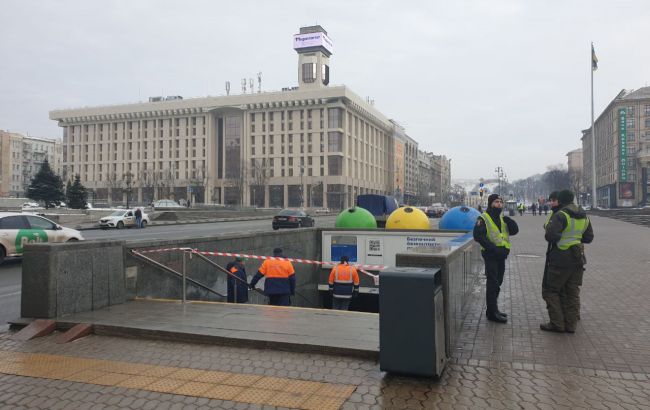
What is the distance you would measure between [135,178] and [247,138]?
3118cm

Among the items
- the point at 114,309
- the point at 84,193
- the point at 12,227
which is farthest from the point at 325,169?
the point at 114,309

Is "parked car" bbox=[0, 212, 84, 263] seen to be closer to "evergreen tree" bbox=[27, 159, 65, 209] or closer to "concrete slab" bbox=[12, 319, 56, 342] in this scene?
"concrete slab" bbox=[12, 319, 56, 342]

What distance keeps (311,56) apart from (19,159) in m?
88.8

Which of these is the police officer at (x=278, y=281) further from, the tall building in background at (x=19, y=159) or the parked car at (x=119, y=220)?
the tall building in background at (x=19, y=159)

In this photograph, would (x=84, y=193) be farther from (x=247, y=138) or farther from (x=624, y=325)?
(x=247, y=138)

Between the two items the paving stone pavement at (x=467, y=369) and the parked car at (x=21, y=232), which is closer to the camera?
the paving stone pavement at (x=467, y=369)

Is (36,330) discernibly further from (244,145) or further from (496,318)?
(244,145)

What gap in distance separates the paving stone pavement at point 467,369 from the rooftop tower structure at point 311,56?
110 metres

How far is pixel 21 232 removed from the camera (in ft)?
47.3

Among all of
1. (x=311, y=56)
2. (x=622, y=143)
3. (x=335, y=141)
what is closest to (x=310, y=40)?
(x=311, y=56)

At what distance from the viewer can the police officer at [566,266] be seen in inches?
247

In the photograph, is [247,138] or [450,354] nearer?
[450,354]


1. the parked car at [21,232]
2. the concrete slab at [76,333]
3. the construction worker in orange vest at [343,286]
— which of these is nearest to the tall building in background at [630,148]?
the construction worker in orange vest at [343,286]

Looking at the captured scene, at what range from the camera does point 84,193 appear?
169 feet
